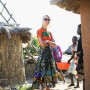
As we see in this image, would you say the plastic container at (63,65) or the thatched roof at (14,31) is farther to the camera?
the thatched roof at (14,31)

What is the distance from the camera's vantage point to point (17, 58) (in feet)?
39.3

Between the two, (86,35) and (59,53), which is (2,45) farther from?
(86,35)

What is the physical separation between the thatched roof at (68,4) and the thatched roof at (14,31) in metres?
3.90

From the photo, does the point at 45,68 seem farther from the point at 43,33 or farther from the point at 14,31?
the point at 14,31

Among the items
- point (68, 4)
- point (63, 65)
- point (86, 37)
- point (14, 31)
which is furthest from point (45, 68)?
point (14, 31)

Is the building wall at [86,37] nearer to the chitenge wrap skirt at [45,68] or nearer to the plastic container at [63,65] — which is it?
the chitenge wrap skirt at [45,68]

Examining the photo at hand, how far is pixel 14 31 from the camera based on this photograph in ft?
37.0

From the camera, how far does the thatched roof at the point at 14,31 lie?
10757mm

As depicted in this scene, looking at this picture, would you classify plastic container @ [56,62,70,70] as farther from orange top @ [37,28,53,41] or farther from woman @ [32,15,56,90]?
orange top @ [37,28,53,41]

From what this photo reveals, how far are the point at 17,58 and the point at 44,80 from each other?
558cm

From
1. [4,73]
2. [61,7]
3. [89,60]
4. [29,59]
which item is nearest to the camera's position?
[89,60]

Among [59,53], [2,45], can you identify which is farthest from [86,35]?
[2,45]

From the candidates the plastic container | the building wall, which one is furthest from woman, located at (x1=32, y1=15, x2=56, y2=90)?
the plastic container

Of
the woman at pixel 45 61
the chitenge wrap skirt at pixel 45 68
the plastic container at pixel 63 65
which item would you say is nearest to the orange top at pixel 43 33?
the woman at pixel 45 61
